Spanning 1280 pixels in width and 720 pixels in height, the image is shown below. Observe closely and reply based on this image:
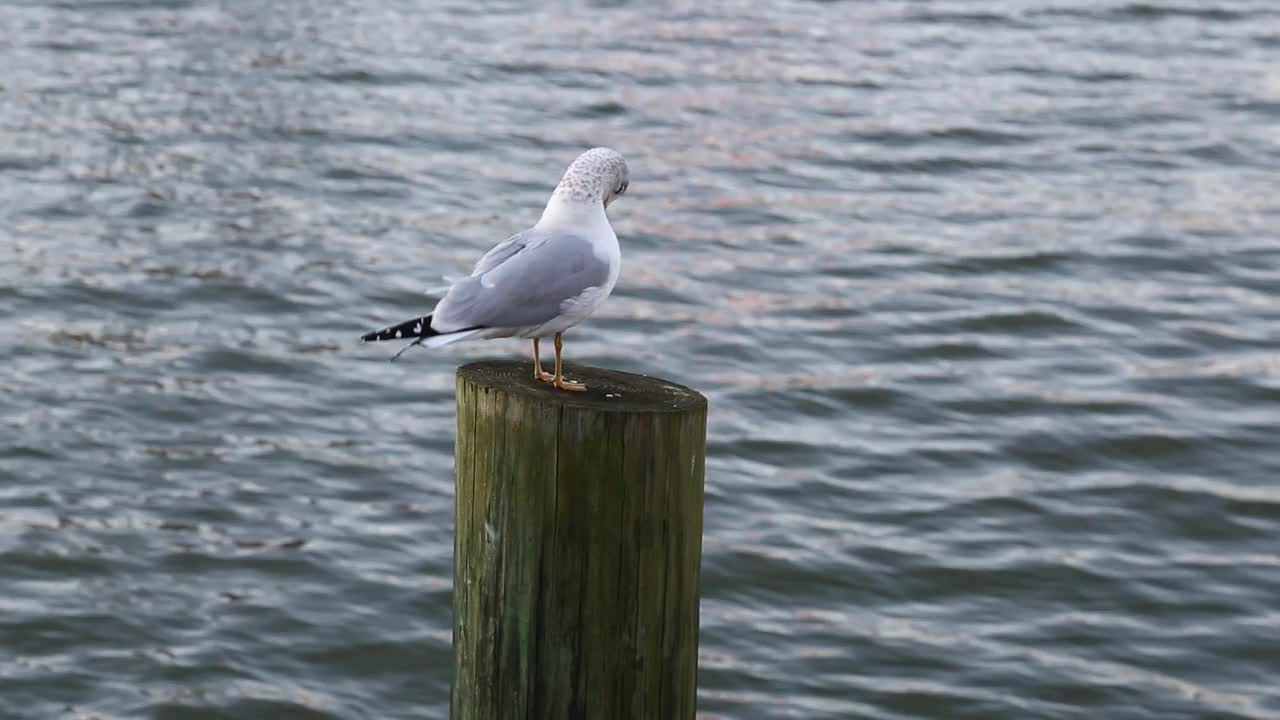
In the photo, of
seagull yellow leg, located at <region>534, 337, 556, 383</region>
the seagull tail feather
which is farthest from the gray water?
the seagull tail feather

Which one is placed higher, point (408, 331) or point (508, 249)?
point (508, 249)

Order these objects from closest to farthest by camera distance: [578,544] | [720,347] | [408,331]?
[578,544] → [408,331] → [720,347]

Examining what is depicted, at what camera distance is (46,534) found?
7562 millimetres

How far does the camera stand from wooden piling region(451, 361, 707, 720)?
3.76m

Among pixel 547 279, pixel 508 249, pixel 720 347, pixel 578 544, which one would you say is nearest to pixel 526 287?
pixel 547 279

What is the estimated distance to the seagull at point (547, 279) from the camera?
4.01m

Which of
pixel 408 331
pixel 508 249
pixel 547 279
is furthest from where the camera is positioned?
pixel 508 249

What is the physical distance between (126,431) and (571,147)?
18.7 ft

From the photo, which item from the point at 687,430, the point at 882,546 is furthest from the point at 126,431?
the point at 687,430

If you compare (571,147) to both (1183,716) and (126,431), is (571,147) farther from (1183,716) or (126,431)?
(1183,716)

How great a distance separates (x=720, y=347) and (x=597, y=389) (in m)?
5.84

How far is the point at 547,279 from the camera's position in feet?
13.4

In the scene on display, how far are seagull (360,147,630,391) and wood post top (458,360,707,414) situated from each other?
0.16 ft

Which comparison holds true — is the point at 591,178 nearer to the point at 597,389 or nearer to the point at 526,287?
the point at 526,287
